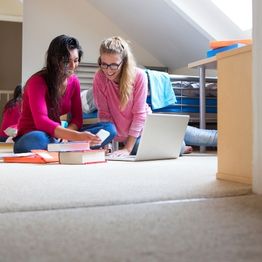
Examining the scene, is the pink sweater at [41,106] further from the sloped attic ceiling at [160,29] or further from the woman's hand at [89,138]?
the sloped attic ceiling at [160,29]

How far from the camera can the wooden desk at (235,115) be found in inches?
32.0

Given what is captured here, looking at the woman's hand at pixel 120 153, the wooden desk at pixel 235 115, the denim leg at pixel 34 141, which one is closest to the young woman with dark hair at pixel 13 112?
the denim leg at pixel 34 141

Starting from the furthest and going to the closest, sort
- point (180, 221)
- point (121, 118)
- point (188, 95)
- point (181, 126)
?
1. point (188, 95)
2. point (121, 118)
3. point (181, 126)
4. point (180, 221)

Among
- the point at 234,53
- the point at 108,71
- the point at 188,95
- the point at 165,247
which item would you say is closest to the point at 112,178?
the point at 234,53

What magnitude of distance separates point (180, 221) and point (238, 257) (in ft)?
0.46

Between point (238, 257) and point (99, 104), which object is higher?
point (99, 104)

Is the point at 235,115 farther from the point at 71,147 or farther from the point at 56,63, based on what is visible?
the point at 56,63

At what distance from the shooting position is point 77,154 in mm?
1325

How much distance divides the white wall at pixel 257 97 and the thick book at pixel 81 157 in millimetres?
689

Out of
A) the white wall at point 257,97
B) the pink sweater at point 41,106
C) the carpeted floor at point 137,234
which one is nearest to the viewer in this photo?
the carpeted floor at point 137,234

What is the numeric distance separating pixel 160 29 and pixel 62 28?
0.87 meters

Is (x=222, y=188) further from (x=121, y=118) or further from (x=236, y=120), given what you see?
(x=121, y=118)

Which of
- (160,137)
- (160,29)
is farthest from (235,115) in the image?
(160,29)

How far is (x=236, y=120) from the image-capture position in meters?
0.85
